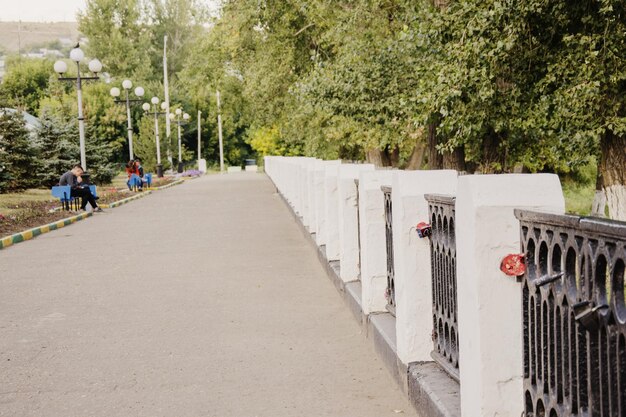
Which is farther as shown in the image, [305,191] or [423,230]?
[305,191]

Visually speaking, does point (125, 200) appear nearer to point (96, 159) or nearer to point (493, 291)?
point (96, 159)

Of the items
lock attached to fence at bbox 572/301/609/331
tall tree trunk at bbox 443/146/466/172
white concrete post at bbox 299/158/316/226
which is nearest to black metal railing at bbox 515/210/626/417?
lock attached to fence at bbox 572/301/609/331

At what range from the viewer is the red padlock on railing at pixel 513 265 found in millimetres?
3654

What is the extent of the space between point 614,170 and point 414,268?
11360 millimetres

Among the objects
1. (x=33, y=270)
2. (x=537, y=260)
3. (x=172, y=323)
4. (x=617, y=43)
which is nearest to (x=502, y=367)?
(x=537, y=260)

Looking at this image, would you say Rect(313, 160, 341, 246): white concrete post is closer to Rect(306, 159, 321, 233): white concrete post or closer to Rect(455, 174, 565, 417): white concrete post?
Rect(306, 159, 321, 233): white concrete post

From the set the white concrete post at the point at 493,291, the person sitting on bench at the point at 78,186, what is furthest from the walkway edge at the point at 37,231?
the white concrete post at the point at 493,291

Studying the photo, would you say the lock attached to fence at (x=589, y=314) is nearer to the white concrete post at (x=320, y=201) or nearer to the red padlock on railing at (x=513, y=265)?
the red padlock on railing at (x=513, y=265)

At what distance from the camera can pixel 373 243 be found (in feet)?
24.1

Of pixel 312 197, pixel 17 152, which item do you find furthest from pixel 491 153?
pixel 17 152

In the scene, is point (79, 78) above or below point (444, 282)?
above

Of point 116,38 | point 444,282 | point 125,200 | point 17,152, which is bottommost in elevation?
point 125,200

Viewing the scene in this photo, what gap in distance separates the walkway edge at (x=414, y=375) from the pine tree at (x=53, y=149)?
32.7 meters

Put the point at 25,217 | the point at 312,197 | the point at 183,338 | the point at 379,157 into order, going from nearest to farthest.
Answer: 1. the point at 183,338
2. the point at 312,197
3. the point at 25,217
4. the point at 379,157
